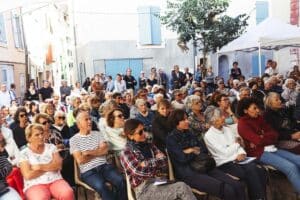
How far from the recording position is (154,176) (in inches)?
141

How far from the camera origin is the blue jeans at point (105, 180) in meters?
3.75

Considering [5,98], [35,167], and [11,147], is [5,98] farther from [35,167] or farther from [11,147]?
[35,167]

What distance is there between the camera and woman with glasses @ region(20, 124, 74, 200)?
3510 millimetres

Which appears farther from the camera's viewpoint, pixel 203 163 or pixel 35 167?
pixel 203 163

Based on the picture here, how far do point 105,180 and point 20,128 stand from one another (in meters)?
1.65

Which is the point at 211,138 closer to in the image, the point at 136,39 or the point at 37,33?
the point at 136,39

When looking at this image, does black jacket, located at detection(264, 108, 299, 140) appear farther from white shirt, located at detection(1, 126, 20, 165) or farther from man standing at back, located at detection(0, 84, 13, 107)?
man standing at back, located at detection(0, 84, 13, 107)

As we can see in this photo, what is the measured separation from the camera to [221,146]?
409 cm

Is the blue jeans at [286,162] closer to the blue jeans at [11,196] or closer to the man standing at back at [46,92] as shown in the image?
the blue jeans at [11,196]

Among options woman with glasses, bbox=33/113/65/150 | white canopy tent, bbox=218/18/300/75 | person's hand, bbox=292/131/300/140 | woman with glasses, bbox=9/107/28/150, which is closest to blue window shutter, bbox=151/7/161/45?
white canopy tent, bbox=218/18/300/75

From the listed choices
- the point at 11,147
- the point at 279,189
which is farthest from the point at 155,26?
the point at 279,189

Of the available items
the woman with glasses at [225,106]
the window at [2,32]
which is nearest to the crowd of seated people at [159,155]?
the woman with glasses at [225,106]

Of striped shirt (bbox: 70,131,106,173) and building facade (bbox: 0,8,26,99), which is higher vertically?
building facade (bbox: 0,8,26,99)

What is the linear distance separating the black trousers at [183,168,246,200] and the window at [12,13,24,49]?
1608 centimetres
